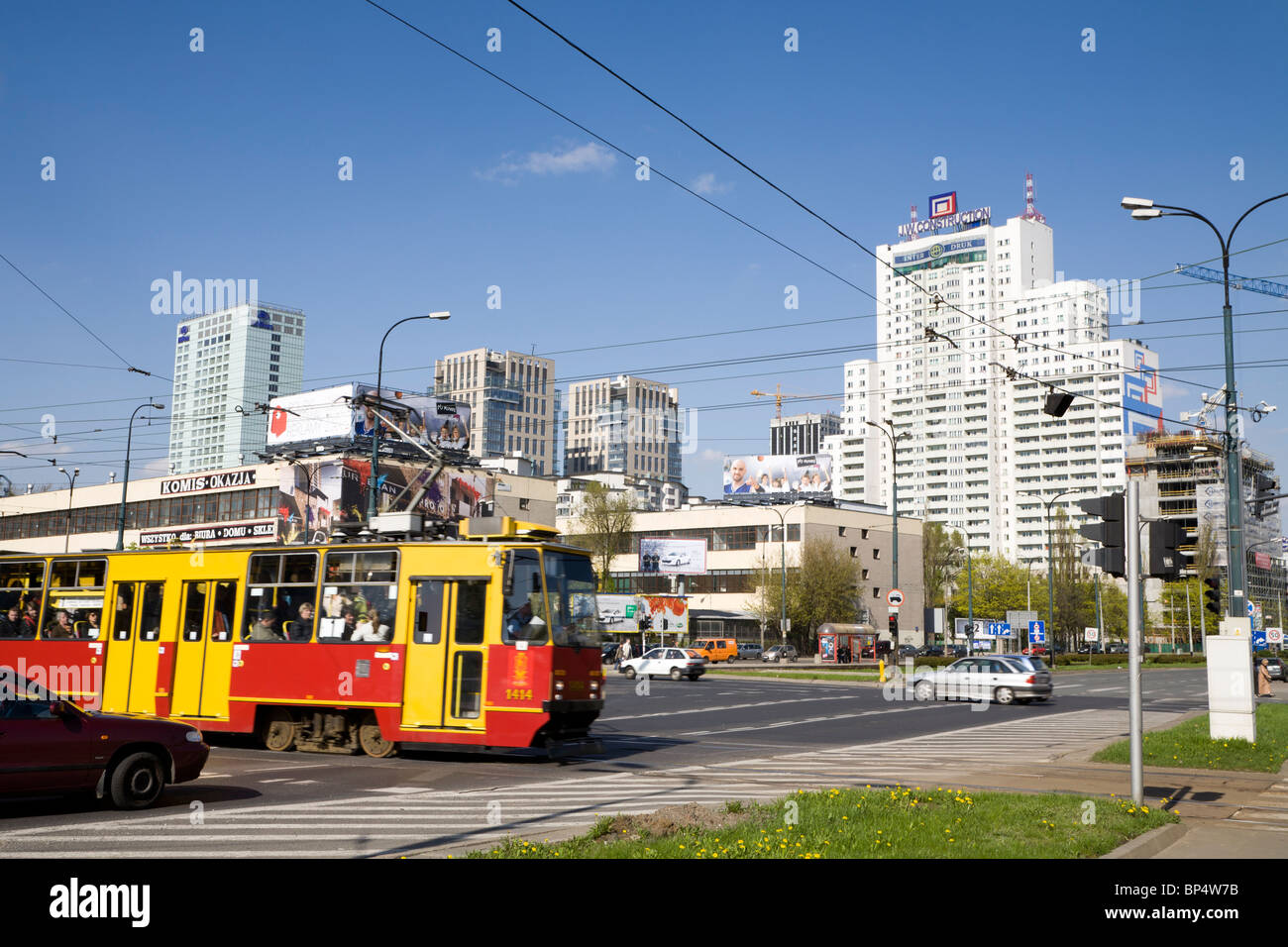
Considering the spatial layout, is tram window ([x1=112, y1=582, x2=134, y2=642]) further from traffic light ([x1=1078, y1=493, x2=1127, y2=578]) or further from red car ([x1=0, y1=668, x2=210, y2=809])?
traffic light ([x1=1078, y1=493, x2=1127, y2=578])

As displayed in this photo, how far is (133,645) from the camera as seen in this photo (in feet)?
63.0

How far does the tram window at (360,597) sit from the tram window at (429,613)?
1.51 feet

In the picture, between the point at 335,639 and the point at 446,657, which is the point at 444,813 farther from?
the point at 335,639

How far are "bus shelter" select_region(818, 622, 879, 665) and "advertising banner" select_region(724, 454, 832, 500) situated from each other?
2361 centimetres

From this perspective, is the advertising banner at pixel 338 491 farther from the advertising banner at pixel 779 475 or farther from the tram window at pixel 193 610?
the tram window at pixel 193 610

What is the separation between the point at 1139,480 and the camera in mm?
11422

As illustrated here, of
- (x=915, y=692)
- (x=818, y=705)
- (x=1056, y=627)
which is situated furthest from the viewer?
(x=1056, y=627)

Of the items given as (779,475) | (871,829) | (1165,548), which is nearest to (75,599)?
(871,829)

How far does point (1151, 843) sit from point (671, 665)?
41.2m
